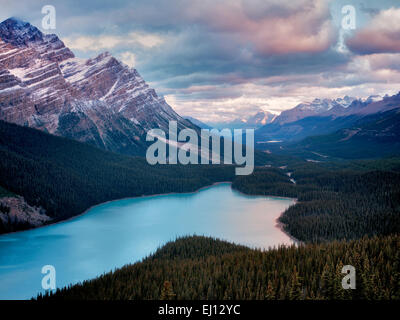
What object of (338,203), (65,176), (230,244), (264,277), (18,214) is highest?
(65,176)

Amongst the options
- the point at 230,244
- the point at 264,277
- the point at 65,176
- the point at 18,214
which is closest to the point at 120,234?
the point at 18,214

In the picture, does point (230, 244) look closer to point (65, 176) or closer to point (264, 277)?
point (264, 277)

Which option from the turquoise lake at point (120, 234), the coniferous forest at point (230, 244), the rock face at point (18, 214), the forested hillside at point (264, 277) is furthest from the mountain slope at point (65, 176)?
the forested hillside at point (264, 277)

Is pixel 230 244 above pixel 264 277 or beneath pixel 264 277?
above

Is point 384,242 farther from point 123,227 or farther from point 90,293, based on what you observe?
point 123,227

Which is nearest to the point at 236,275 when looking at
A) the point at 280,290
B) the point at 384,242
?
the point at 280,290
